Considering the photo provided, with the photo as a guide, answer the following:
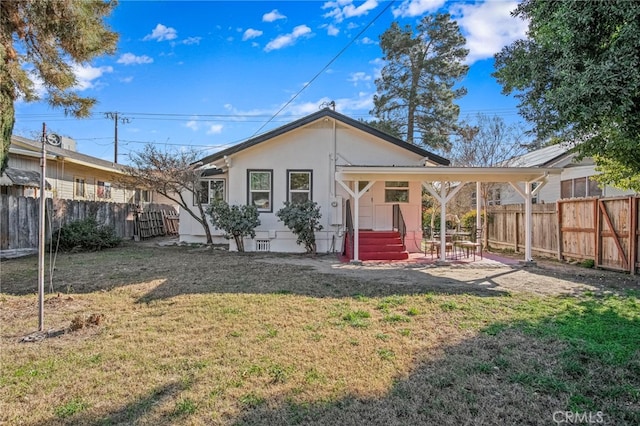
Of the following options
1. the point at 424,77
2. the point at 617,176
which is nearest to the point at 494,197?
the point at 424,77

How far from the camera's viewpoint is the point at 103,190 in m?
20.9

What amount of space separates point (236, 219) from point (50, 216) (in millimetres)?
5826

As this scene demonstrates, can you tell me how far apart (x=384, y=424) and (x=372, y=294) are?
12.6 ft

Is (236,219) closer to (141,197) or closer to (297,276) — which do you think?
(297,276)

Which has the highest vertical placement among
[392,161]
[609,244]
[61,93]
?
[61,93]

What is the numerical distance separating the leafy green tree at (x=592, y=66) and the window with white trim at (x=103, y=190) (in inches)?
860

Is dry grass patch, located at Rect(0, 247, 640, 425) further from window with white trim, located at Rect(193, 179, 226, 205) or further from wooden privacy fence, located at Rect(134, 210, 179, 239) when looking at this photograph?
wooden privacy fence, located at Rect(134, 210, 179, 239)

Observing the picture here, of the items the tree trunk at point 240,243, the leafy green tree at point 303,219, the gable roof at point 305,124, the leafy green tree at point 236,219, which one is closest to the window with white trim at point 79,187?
the gable roof at point 305,124

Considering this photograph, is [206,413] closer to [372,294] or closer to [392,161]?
[372,294]

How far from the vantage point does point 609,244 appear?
9266mm

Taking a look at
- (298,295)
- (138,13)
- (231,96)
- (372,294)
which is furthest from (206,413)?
(231,96)

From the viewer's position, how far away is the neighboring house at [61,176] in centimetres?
1427

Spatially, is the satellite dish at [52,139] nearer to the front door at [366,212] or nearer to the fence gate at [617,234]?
the front door at [366,212]

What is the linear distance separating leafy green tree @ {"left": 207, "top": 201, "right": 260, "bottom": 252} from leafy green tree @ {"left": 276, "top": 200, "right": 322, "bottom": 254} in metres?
0.92
